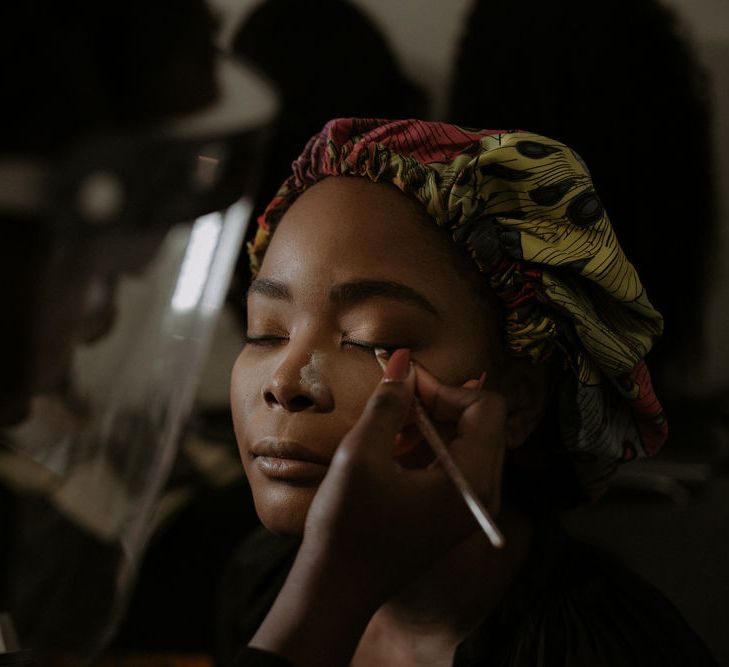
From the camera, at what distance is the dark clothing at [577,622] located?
87cm

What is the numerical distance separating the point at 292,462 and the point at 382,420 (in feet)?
0.43

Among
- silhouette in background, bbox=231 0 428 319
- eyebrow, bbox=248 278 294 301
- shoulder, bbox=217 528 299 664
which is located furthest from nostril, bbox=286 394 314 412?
silhouette in background, bbox=231 0 428 319

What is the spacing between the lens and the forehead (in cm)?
84

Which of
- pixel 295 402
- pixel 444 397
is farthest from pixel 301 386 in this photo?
pixel 444 397

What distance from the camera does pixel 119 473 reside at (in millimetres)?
662

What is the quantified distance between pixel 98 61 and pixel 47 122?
4 centimetres

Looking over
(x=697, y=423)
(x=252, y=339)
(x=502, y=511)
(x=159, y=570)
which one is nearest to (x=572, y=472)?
(x=502, y=511)

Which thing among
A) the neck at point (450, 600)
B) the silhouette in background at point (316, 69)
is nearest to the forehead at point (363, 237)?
the neck at point (450, 600)

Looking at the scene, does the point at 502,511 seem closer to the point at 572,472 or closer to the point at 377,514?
the point at 572,472

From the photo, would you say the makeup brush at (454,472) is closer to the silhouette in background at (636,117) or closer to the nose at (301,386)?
the nose at (301,386)

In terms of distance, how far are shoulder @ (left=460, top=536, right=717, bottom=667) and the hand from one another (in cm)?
24

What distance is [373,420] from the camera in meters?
0.68

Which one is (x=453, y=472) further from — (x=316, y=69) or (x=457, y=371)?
(x=316, y=69)

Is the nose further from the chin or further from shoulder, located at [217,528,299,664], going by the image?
shoulder, located at [217,528,299,664]
